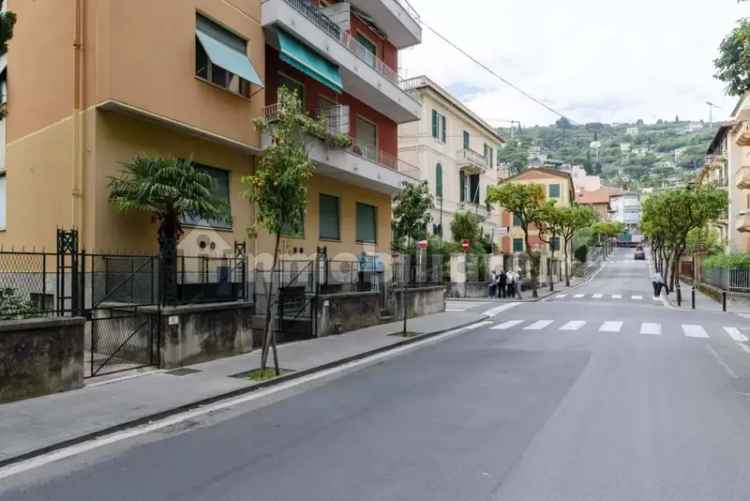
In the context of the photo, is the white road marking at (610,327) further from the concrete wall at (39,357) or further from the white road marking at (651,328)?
the concrete wall at (39,357)

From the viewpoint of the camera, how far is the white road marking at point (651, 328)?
16.1 metres

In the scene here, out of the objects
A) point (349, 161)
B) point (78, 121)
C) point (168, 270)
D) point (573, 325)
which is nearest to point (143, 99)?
point (78, 121)

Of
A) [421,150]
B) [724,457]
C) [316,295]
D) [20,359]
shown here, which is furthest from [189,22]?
[421,150]

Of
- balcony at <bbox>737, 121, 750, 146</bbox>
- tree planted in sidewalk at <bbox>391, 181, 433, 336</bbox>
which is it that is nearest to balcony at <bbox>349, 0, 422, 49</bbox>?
tree planted in sidewalk at <bbox>391, 181, 433, 336</bbox>

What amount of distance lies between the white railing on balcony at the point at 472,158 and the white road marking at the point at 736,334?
23356mm

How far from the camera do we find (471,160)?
1555 inches

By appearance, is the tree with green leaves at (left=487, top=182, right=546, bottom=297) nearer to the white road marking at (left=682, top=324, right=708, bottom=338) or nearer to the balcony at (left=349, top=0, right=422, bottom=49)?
the balcony at (left=349, top=0, right=422, bottom=49)

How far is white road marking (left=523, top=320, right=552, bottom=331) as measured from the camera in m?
17.4

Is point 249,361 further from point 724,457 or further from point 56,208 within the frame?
point 724,457

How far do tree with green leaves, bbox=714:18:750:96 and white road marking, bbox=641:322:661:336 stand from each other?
7637 mm

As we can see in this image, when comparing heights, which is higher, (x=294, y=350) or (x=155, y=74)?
(x=155, y=74)

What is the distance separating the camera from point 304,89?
58.0ft

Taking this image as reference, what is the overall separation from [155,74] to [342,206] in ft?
28.5

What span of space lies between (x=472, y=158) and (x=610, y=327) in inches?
947
